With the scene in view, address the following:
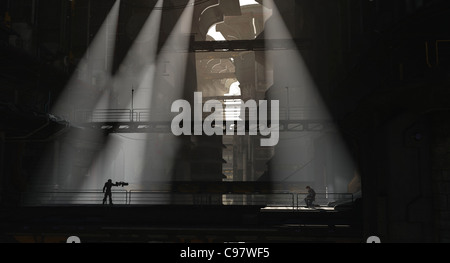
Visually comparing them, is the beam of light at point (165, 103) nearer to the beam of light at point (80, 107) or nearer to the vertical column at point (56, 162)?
the beam of light at point (80, 107)

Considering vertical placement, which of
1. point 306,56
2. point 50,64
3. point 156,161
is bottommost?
point 156,161

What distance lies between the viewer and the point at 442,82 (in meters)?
12.4

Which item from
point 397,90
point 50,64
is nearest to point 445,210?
point 397,90

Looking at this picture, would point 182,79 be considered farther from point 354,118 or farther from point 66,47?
point 354,118

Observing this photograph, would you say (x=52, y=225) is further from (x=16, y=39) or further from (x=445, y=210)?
(x=445, y=210)

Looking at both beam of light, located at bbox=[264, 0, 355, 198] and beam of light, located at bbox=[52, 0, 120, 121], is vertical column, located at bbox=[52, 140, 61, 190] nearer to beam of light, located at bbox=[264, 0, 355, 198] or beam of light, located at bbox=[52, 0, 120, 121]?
beam of light, located at bbox=[52, 0, 120, 121]

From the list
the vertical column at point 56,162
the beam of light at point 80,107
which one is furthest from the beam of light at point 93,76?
the vertical column at point 56,162

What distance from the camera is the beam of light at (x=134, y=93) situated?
34906 millimetres

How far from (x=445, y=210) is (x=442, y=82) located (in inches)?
178
